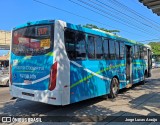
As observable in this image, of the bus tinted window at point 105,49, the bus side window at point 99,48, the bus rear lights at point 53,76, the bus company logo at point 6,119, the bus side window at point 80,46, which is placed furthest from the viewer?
the bus tinted window at point 105,49

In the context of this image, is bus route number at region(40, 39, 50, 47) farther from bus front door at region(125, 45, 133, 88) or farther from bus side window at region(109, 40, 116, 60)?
bus front door at region(125, 45, 133, 88)

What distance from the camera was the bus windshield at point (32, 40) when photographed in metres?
8.60

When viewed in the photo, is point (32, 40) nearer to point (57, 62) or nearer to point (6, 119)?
point (57, 62)

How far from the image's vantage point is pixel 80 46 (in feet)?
30.9

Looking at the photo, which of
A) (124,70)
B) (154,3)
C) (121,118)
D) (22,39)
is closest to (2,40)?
(124,70)

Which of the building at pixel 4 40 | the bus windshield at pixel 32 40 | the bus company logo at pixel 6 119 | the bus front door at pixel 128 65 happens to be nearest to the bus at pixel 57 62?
the bus windshield at pixel 32 40

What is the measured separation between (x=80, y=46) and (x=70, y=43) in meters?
0.67

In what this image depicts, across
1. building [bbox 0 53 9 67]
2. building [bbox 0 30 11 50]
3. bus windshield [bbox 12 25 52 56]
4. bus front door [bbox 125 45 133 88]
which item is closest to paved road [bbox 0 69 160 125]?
bus windshield [bbox 12 25 52 56]

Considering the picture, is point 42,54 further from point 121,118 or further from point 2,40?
point 2,40

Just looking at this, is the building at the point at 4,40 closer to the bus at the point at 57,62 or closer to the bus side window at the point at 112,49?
the bus side window at the point at 112,49

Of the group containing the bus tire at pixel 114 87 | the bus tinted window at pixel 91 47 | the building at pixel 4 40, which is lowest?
the bus tire at pixel 114 87

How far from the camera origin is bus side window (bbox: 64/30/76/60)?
8664 mm

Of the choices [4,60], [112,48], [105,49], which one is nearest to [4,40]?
[4,60]

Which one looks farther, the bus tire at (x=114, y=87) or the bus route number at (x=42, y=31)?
the bus tire at (x=114, y=87)
